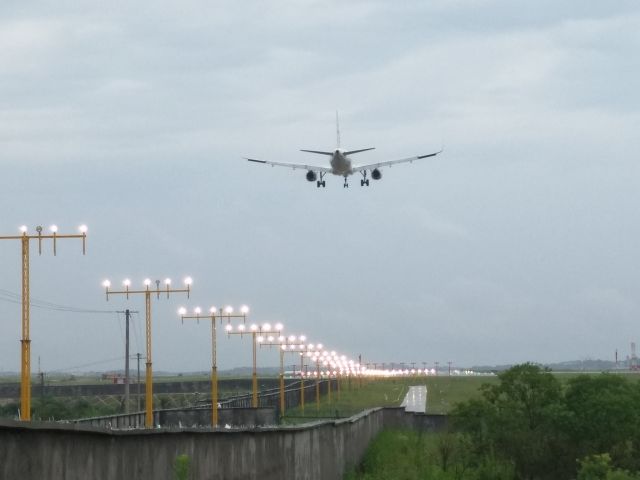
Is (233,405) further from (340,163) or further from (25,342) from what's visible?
(25,342)

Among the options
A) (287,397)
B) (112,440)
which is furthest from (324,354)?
(112,440)

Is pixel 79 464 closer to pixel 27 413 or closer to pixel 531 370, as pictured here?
pixel 27 413

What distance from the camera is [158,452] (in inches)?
880

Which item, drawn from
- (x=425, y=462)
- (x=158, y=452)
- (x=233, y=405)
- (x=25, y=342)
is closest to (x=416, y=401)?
(x=233, y=405)

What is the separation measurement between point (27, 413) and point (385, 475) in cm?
2188

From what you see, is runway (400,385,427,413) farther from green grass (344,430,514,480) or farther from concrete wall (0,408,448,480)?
concrete wall (0,408,448,480)

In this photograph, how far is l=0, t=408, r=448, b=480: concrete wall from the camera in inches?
642

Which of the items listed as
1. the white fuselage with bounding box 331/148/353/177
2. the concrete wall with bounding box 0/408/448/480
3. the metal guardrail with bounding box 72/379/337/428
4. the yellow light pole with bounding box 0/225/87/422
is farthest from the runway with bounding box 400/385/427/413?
the yellow light pole with bounding box 0/225/87/422

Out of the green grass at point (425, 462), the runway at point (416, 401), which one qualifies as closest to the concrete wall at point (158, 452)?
the green grass at point (425, 462)

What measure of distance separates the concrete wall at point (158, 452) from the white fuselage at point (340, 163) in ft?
182

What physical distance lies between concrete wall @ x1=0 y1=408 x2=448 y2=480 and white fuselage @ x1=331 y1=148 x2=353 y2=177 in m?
55.4

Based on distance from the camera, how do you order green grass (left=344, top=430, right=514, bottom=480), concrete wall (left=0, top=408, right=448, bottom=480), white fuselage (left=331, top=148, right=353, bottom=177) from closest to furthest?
concrete wall (left=0, top=408, right=448, bottom=480) → green grass (left=344, top=430, right=514, bottom=480) → white fuselage (left=331, top=148, right=353, bottom=177)

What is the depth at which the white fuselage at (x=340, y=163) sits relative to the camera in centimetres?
9975

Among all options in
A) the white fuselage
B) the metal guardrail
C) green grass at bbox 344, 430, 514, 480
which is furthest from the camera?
the white fuselage
